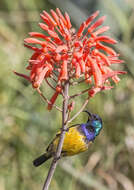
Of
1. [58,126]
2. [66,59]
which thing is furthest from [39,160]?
[58,126]

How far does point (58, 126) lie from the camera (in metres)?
4.38

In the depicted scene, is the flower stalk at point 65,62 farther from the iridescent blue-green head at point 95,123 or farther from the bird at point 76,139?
the bird at point 76,139

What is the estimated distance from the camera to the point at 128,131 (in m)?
4.52

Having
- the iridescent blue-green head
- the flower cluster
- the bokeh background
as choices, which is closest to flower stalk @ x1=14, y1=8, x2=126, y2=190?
the flower cluster

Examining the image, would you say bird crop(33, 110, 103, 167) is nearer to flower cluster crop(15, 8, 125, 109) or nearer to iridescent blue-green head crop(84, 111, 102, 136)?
iridescent blue-green head crop(84, 111, 102, 136)

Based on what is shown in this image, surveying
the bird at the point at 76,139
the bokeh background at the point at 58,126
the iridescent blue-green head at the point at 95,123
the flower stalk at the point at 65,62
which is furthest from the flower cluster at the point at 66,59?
the bokeh background at the point at 58,126

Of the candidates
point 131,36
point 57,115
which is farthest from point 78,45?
point 131,36

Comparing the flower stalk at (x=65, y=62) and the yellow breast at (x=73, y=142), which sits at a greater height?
the flower stalk at (x=65, y=62)

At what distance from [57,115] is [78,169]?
77 centimetres

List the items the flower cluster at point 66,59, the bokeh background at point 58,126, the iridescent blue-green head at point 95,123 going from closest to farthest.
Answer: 1. the flower cluster at point 66,59
2. the iridescent blue-green head at point 95,123
3. the bokeh background at point 58,126

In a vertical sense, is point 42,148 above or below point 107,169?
above

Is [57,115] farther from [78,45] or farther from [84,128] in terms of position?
[78,45]

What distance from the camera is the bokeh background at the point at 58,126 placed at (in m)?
4.48

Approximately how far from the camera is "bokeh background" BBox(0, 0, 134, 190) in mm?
4477
